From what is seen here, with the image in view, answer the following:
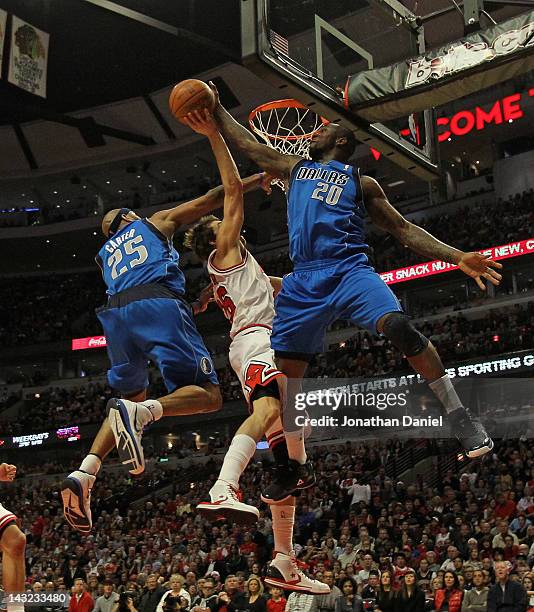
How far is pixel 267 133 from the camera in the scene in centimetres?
826

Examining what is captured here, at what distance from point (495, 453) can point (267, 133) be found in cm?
1212

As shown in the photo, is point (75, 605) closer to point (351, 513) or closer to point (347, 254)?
point (351, 513)

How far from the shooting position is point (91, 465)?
5.69m

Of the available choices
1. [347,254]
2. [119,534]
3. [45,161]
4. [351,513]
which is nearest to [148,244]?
[347,254]

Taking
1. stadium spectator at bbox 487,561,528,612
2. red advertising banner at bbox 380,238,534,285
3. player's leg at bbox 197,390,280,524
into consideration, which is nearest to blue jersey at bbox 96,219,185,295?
player's leg at bbox 197,390,280,524

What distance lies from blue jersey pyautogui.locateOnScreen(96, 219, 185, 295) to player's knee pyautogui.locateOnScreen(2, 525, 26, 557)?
221cm

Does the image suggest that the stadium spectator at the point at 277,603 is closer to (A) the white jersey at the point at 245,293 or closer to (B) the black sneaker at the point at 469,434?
(A) the white jersey at the point at 245,293

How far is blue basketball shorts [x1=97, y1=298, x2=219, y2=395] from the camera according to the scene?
5.78 metres

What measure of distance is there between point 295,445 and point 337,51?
3824mm

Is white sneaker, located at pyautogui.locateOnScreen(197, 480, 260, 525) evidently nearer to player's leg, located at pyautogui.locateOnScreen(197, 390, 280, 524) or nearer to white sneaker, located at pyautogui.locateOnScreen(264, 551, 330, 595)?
player's leg, located at pyautogui.locateOnScreen(197, 390, 280, 524)

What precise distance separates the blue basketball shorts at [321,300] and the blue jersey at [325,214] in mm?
87

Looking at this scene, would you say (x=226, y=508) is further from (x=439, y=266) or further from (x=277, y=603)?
(x=439, y=266)

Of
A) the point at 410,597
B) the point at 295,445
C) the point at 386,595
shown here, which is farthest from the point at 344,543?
the point at 295,445

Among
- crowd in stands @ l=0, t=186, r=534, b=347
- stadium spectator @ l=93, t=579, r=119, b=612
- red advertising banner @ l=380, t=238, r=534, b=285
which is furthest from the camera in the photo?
crowd in stands @ l=0, t=186, r=534, b=347
